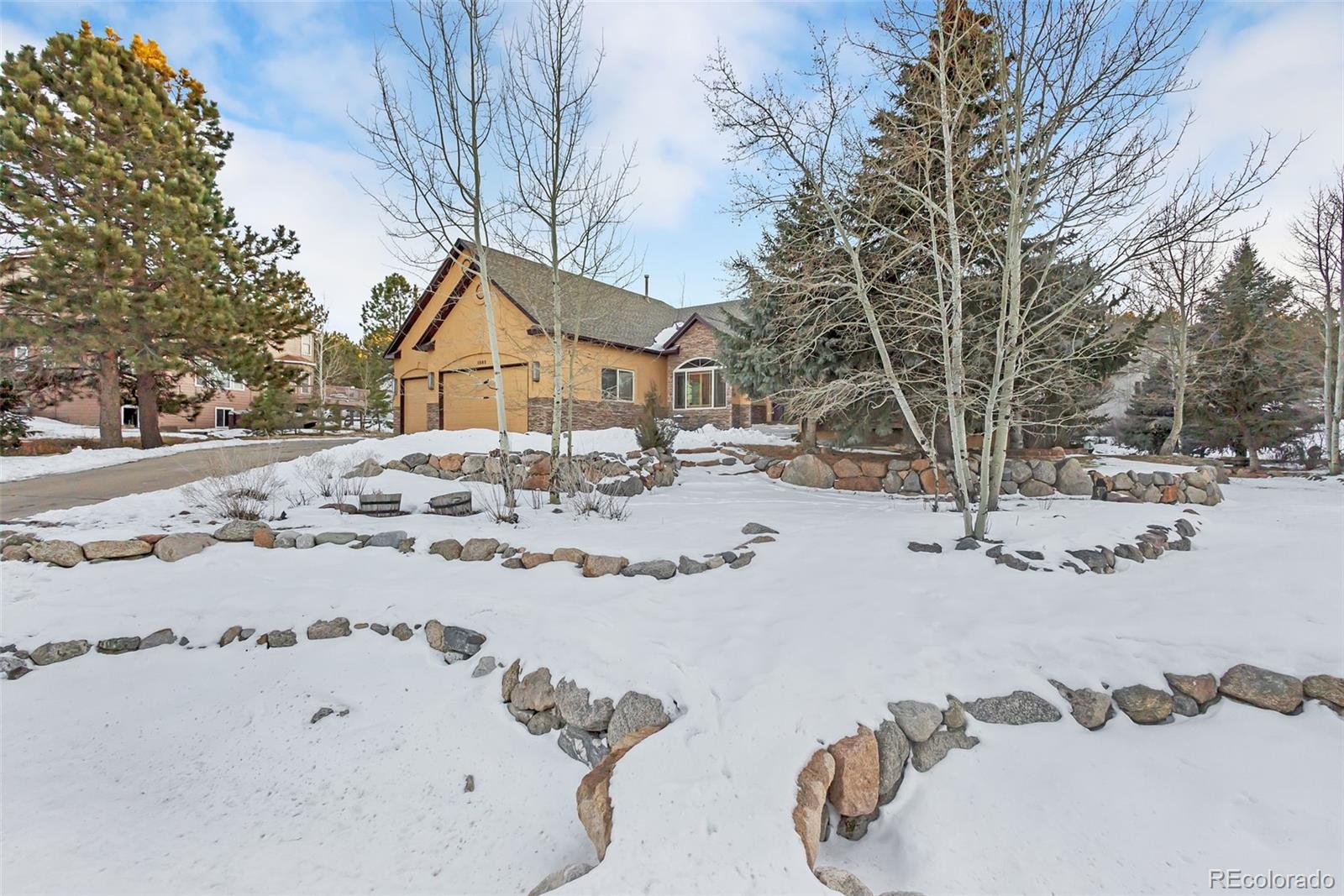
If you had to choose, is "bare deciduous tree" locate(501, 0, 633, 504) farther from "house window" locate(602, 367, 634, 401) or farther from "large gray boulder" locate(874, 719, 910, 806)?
"house window" locate(602, 367, 634, 401)

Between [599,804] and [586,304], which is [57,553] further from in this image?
[586,304]

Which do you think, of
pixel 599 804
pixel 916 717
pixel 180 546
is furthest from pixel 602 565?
pixel 180 546

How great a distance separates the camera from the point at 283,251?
15.8 metres

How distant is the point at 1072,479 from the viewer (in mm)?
7543

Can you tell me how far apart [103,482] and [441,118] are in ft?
24.7

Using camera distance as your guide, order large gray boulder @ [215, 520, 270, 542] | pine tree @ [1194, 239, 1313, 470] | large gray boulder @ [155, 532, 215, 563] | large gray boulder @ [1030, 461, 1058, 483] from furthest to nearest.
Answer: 1. pine tree @ [1194, 239, 1313, 470]
2. large gray boulder @ [1030, 461, 1058, 483]
3. large gray boulder @ [215, 520, 270, 542]
4. large gray boulder @ [155, 532, 215, 563]

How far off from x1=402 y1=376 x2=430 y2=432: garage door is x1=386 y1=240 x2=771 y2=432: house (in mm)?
37

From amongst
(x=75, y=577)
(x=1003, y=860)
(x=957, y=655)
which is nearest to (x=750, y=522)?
(x=957, y=655)

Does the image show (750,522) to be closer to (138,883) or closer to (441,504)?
(441,504)

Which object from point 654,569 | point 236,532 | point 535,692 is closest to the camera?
point 535,692

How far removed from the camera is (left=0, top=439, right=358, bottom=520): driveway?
21.2 feet

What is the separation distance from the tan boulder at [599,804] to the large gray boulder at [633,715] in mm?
298

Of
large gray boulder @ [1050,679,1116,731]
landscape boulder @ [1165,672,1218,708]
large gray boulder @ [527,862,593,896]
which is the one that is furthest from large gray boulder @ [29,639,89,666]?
landscape boulder @ [1165,672,1218,708]

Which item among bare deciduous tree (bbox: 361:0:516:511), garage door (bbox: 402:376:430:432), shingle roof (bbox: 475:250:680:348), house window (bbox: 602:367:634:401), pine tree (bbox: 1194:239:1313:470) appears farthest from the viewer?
garage door (bbox: 402:376:430:432)
